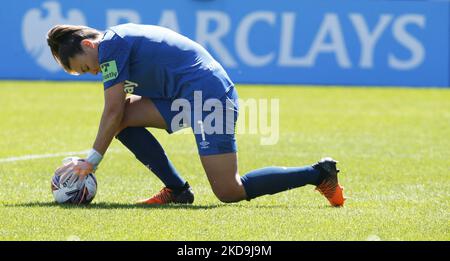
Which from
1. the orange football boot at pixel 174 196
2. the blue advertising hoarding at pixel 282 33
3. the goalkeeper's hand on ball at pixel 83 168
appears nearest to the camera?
the goalkeeper's hand on ball at pixel 83 168

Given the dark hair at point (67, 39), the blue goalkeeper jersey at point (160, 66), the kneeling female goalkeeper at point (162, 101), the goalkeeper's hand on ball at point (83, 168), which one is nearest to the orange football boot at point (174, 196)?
the kneeling female goalkeeper at point (162, 101)

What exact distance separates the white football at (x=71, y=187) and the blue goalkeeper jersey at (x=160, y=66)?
679 millimetres

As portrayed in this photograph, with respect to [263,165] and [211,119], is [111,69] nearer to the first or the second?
[211,119]

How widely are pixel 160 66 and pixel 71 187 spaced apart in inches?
42.8

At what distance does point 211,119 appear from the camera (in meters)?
7.18

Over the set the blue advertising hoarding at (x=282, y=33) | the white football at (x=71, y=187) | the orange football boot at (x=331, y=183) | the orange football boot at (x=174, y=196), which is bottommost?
the blue advertising hoarding at (x=282, y=33)

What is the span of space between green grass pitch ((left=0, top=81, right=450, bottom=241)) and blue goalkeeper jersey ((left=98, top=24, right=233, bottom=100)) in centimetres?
86

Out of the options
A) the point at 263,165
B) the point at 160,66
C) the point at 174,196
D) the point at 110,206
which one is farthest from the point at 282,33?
the point at 110,206

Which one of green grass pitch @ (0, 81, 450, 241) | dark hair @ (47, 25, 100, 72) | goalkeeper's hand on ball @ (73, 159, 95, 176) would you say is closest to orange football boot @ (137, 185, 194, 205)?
green grass pitch @ (0, 81, 450, 241)

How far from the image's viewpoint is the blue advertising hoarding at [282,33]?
20812 mm

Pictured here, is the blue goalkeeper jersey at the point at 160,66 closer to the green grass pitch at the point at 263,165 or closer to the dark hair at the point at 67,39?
the dark hair at the point at 67,39

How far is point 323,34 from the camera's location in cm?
2094

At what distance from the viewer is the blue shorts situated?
7.14m
